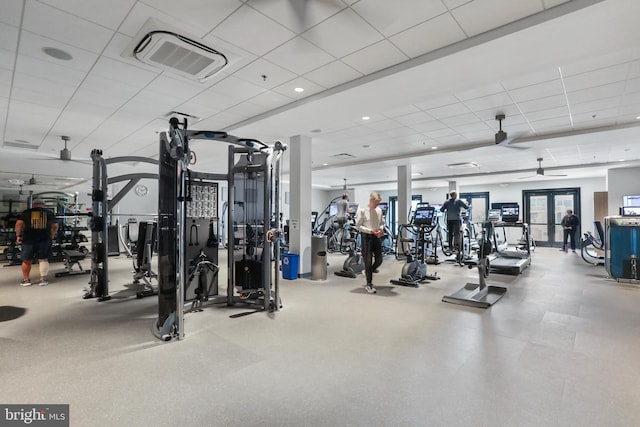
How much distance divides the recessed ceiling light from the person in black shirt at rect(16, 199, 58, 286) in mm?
3306

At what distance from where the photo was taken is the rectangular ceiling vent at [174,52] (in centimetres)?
318

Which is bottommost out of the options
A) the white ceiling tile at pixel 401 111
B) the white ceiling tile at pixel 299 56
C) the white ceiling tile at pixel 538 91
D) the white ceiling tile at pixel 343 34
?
the white ceiling tile at pixel 538 91

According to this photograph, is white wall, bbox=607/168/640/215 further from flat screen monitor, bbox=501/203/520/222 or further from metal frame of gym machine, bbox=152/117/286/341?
metal frame of gym machine, bbox=152/117/286/341

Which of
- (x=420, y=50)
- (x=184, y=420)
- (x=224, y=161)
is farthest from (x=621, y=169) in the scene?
(x=184, y=420)

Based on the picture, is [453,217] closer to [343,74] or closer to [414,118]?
[414,118]

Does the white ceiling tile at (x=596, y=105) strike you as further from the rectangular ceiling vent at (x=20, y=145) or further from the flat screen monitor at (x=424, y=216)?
the rectangular ceiling vent at (x=20, y=145)

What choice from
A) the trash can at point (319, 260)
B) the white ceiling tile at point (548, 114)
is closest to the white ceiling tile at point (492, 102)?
the white ceiling tile at point (548, 114)

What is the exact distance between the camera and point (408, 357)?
284 centimetres

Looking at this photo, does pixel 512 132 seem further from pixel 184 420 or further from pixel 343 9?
pixel 184 420

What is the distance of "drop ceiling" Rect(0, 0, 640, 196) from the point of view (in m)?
2.87

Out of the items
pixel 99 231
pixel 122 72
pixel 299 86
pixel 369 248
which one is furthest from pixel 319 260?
pixel 122 72

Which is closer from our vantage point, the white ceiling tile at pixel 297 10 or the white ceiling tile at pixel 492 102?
the white ceiling tile at pixel 297 10

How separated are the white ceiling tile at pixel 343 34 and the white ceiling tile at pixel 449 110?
8.41ft

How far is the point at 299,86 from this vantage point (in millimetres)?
4512
